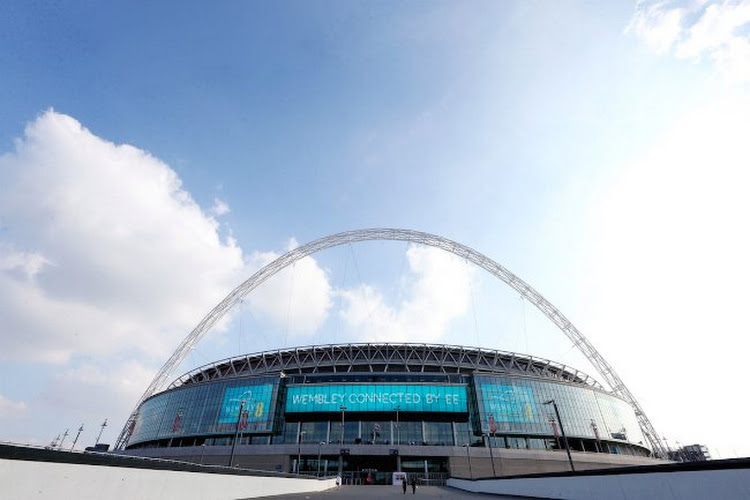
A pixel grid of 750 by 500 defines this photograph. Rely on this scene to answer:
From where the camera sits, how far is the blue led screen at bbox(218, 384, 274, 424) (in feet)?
233


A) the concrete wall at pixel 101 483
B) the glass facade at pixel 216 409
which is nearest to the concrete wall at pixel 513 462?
the glass facade at pixel 216 409

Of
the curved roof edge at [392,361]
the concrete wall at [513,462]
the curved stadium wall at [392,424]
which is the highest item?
the curved roof edge at [392,361]

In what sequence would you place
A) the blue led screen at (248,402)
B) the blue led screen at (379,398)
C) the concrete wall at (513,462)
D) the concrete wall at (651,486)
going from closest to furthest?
the concrete wall at (651,486) → the concrete wall at (513,462) → the blue led screen at (379,398) → the blue led screen at (248,402)

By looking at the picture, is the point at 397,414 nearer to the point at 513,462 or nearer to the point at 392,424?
the point at 392,424

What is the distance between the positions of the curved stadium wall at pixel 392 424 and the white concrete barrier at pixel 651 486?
154ft

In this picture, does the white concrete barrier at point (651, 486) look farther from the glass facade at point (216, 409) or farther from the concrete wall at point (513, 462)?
the glass facade at point (216, 409)

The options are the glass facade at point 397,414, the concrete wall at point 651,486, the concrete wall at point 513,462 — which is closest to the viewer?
the concrete wall at point 651,486

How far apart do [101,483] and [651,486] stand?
46.0 feet

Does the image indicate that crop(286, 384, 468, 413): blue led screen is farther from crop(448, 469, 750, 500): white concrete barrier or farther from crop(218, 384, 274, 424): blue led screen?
crop(448, 469, 750, 500): white concrete barrier

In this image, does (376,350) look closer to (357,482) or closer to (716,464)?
(357,482)

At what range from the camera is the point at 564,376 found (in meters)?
95.7

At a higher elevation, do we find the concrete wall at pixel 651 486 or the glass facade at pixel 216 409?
the glass facade at pixel 216 409

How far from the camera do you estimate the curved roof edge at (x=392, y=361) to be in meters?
85.9

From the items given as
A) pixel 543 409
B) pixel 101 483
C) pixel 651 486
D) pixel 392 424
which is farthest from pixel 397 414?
pixel 101 483
